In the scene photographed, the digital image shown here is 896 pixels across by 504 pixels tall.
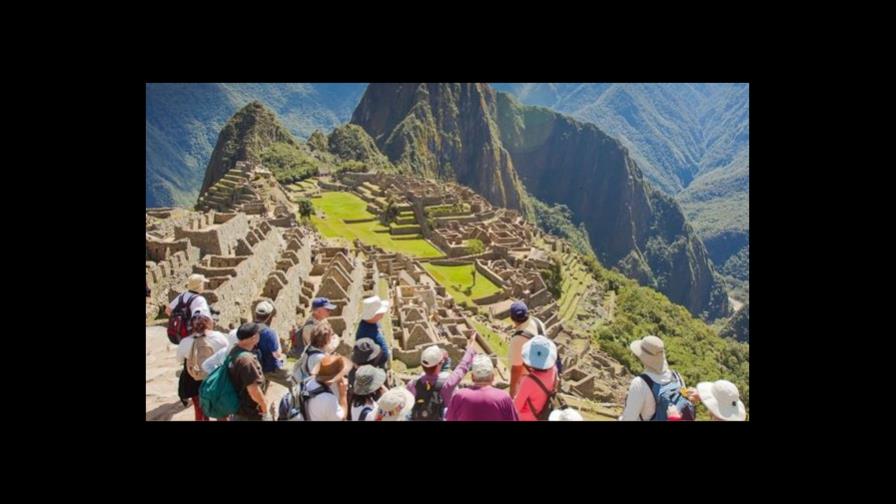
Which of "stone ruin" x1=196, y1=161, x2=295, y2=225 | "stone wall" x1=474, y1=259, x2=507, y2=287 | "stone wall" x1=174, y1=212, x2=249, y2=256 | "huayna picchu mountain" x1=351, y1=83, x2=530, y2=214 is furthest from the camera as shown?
"huayna picchu mountain" x1=351, y1=83, x2=530, y2=214

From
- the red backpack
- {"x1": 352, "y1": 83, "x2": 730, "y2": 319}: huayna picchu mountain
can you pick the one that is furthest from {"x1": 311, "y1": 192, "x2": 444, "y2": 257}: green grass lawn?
{"x1": 352, "y1": 83, "x2": 730, "y2": 319}: huayna picchu mountain

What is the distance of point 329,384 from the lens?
14.7 feet

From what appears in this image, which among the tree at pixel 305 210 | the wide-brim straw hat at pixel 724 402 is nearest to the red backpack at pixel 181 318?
the wide-brim straw hat at pixel 724 402

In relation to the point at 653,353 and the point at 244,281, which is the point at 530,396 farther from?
the point at 244,281

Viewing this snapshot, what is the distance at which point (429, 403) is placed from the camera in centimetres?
485

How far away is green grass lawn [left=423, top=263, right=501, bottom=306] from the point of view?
27922 millimetres

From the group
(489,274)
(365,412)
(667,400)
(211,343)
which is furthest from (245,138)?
(667,400)

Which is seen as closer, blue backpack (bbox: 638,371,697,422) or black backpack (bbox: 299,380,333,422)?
black backpack (bbox: 299,380,333,422)

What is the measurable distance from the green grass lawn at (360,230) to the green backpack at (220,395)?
93.1ft

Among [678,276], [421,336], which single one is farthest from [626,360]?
[678,276]

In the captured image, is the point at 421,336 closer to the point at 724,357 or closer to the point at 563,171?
the point at 724,357

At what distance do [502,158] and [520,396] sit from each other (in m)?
152

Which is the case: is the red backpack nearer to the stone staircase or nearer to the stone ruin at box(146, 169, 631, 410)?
the stone ruin at box(146, 169, 631, 410)

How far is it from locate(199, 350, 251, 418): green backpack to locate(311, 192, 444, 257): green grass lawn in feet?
93.1
